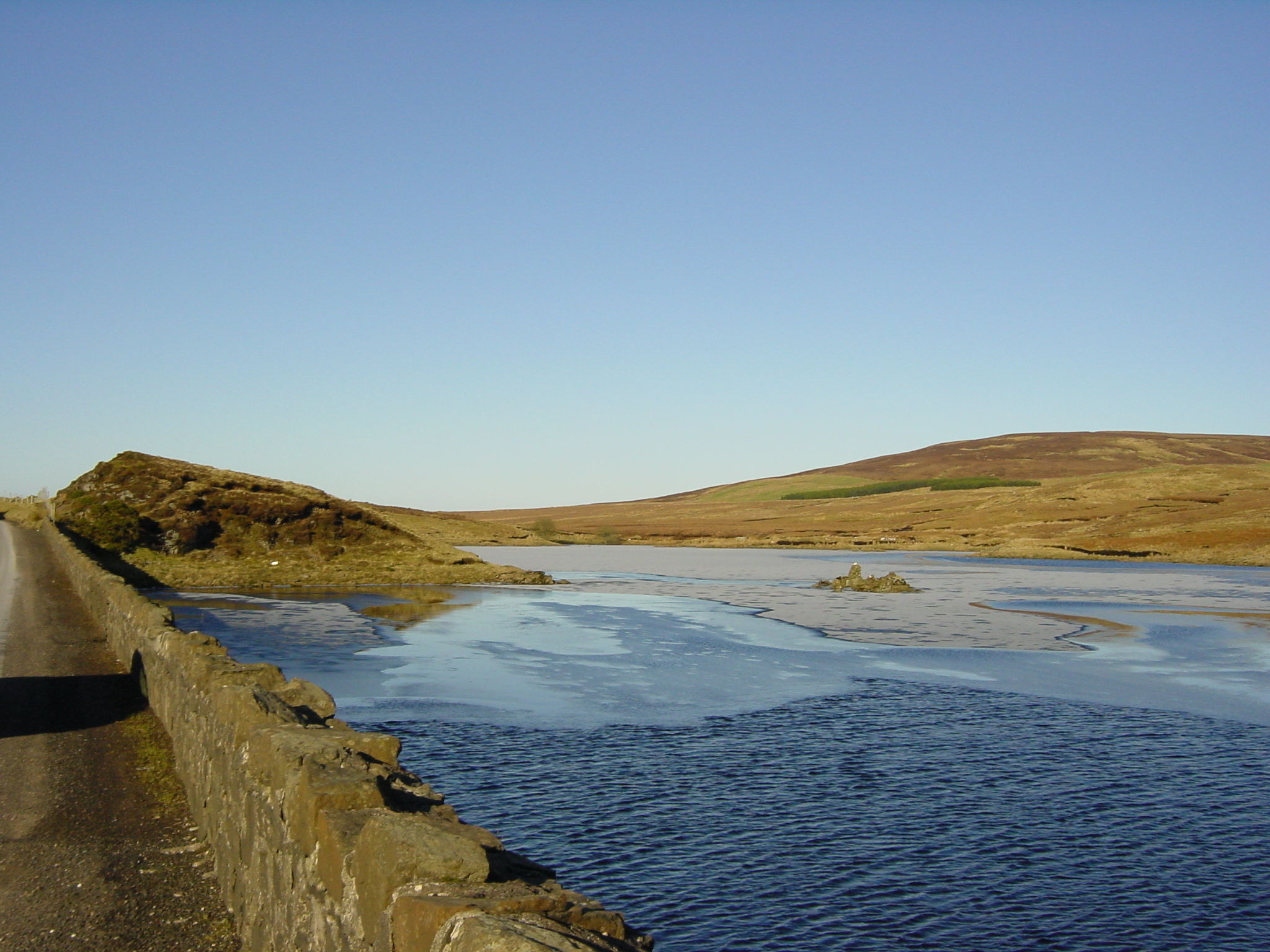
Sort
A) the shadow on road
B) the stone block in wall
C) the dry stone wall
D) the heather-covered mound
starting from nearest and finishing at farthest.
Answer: the dry stone wall
the stone block in wall
the shadow on road
the heather-covered mound

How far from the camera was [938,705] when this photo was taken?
1966 cm

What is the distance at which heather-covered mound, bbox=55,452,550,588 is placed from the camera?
4722 cm

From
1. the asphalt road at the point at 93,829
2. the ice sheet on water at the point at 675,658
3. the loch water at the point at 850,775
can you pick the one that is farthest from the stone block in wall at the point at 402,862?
the ice sheet on water at the point at 675,658

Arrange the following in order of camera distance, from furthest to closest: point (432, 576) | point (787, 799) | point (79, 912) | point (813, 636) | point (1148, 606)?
point (432, 576) → point (1148, 606) → point (813, 636) → point (787, 799) → point (79, 912)

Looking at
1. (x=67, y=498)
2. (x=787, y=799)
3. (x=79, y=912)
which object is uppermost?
(x=67, y=498)

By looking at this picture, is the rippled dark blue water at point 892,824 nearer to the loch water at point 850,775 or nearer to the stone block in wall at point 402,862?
the loch water at point 850,775

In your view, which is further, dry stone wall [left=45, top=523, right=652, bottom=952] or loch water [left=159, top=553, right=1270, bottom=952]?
loch water [left=159, top=553, right=1270, bottom=952]

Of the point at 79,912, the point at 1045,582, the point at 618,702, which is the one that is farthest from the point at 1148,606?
the point at 79,912

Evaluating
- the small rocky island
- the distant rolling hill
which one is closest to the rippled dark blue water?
the small rocky island

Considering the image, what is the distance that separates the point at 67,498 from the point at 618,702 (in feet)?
161

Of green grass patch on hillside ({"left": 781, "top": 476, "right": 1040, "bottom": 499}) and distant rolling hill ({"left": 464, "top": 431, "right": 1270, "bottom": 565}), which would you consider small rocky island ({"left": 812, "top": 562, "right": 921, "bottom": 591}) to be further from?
green grass patch on hillside ({"left": 781, "top": 476, "right": 1040, "bottom": 499})

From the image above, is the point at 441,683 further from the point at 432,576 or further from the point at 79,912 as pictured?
the point at 432,576

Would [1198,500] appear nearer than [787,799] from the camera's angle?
No

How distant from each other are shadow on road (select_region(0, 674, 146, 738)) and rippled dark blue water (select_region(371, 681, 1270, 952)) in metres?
4.01
